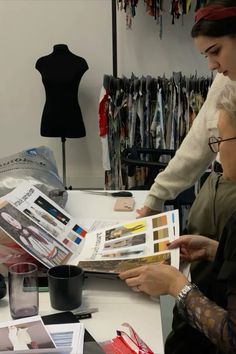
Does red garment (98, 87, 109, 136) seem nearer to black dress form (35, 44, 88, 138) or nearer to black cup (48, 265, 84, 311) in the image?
black dress form (35, 44, 88, 138)

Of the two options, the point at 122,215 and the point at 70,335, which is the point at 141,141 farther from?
the point at 70,335

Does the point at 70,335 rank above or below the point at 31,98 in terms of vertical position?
below

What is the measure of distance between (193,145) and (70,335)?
38.1 inches

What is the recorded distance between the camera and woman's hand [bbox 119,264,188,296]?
1131 mm

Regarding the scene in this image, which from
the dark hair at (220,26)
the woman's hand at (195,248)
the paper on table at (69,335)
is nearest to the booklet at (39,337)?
the paper on table at (69,335)

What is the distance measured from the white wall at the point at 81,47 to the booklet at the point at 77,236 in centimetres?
268

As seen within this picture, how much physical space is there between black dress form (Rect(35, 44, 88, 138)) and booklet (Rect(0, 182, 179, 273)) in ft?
6.86

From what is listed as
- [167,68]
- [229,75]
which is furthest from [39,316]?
[167,68]

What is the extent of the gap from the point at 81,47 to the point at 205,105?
8.15ft

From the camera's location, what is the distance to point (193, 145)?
5.85 ft

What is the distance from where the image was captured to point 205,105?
1.75 m

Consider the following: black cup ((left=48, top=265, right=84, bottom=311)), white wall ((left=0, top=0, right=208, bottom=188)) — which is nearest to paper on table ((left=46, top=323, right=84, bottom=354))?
black cup ((left=48, top=265, right=84, bottom=311))

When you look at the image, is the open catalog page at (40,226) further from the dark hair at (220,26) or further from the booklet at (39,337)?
the dark hair at (220,26)

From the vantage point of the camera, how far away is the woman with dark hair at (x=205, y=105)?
1.46m
